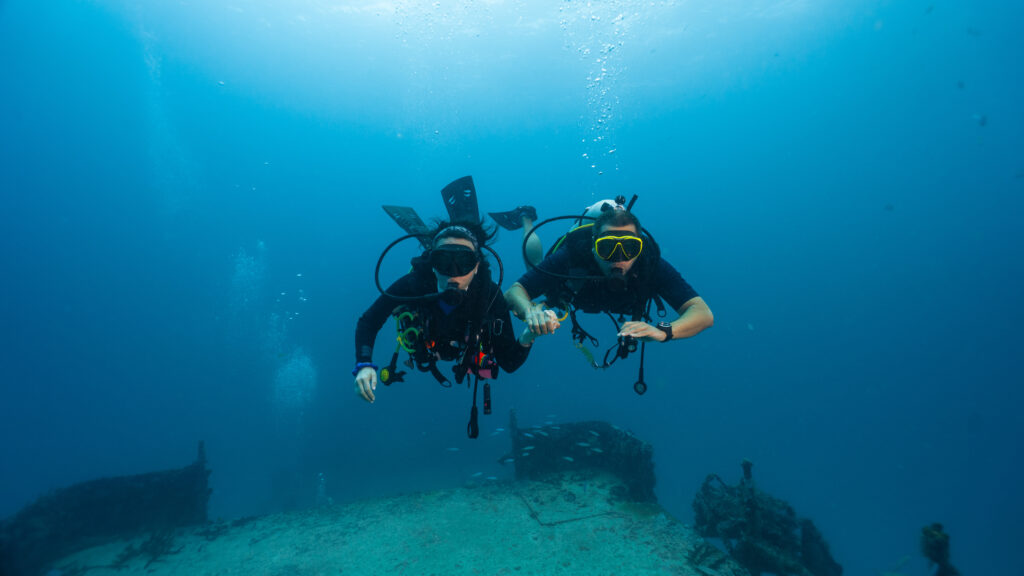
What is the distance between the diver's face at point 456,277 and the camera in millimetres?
3643

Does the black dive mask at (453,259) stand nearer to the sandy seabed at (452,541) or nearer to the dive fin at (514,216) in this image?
the dive fin at (514,216)

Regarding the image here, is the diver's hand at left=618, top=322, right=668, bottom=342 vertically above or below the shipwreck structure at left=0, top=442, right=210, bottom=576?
above

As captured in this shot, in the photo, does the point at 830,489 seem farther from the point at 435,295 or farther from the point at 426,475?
the point at 435,295

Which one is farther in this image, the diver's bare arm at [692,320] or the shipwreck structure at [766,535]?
the shipwreck structure at [766,535]

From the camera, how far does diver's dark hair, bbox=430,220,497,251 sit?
386 centimetres

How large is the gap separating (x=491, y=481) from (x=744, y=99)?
66954mm

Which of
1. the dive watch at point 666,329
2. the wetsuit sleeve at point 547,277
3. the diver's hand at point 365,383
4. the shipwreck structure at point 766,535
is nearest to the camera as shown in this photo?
the dive watch at point 666,329

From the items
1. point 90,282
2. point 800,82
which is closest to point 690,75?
point 800,82

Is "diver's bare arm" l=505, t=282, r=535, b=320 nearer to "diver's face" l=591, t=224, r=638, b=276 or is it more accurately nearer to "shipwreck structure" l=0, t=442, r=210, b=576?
"diver's face" l=591, t=224, r=638, b=276

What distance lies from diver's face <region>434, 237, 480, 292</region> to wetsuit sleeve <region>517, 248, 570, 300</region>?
68 centimetres

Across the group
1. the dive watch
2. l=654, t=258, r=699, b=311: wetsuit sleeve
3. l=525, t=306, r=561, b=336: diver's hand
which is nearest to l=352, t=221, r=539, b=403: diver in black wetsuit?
l=525, t=306, r=561, b=336: diver's hand

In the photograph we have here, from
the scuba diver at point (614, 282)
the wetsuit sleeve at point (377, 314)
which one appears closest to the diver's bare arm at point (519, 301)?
the scuba diver at point (614, 282)

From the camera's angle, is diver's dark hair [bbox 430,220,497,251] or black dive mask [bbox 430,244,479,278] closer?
black dive mask [bbox 430,244,479,278]

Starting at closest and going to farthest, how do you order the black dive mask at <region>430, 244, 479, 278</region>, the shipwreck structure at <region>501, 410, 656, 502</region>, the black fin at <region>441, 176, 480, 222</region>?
the black dive mask at <region>430, 244, 479, 278</region>
the black fin at <region>441, 176, 480, 222</region>
the shipwreck structure at <region>501, 410, 656, 502</region>
